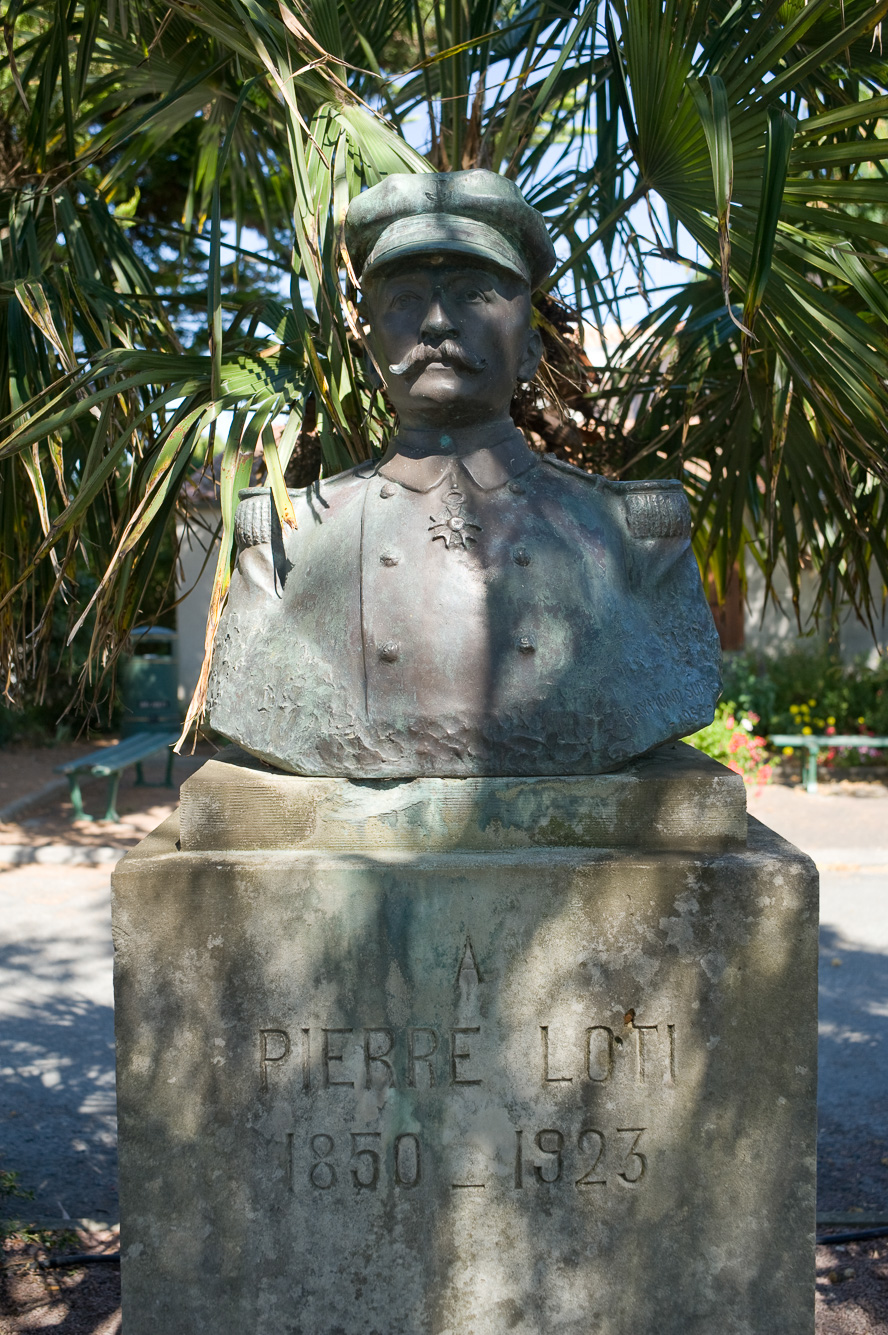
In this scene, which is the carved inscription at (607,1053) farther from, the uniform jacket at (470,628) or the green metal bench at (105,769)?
the green metal bench at (105,769)

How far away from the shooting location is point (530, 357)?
2.59 m

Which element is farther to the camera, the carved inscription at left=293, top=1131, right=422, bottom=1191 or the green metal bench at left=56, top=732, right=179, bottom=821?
the green metal bench at left=56, top=732, right=179, bottom=821

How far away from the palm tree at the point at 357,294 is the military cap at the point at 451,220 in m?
0.28

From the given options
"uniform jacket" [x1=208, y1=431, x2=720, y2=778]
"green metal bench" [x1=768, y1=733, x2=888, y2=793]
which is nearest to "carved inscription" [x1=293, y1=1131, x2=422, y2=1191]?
"uniform jacket" [x1=208, y1=431, x2=720, y2=778]

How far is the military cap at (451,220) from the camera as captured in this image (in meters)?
2.33

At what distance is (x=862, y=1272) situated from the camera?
3.28 meters

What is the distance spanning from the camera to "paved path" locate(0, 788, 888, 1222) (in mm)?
3879

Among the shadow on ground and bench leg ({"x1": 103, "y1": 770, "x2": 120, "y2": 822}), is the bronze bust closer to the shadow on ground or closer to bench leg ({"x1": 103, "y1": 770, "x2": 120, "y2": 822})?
the shadow on ground

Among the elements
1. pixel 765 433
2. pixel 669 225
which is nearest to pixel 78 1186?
pixel 765 433

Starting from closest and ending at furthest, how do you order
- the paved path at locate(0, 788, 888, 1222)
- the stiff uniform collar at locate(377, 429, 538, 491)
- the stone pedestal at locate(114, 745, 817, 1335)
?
the stone pedestal at locate(114, 745, 817, 1335), the stiff uniform collar at locate(377, 429, 538, 491), the paved path at locate(0, 788, 888, 1222)

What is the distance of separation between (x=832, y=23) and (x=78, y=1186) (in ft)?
13.3

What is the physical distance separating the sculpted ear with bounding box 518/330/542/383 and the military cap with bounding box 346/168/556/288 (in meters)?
0.14

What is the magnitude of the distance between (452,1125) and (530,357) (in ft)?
5.15

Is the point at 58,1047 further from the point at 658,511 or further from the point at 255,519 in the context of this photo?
the point at 658,511
